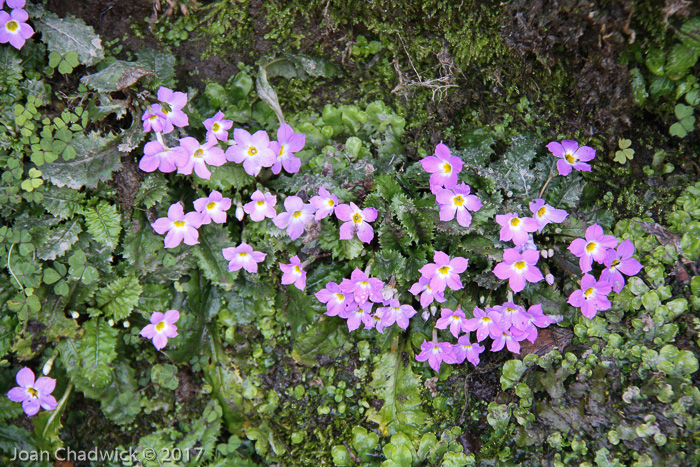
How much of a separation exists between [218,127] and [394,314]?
1.59m

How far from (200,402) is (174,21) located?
2678 mm

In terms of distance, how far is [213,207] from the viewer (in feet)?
8.86

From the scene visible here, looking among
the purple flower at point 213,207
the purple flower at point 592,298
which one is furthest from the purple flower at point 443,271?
the purple flower at point 213,207

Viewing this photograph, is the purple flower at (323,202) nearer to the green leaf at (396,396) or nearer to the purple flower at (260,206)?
the purple flower at (260,206)

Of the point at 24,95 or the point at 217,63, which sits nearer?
the point at 24,95

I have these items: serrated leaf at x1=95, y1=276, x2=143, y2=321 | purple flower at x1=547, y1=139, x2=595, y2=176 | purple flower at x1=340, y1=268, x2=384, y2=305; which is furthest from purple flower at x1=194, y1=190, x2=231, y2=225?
purple flower at x1=547, y1=139, x2=595, y2=176

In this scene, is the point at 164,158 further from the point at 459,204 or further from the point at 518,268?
the point at 518,268

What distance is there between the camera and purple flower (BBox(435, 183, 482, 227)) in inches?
92.1

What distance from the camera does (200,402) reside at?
10.3 feet

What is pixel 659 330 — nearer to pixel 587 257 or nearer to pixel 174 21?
pixel 587 257

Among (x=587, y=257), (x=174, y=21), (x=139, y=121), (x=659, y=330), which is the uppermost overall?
(x=174, y=21)

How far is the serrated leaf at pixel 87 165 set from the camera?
2.58 m

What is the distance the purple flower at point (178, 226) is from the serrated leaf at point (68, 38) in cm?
106

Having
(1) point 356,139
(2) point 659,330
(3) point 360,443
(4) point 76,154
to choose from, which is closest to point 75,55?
(4) point 76,154
